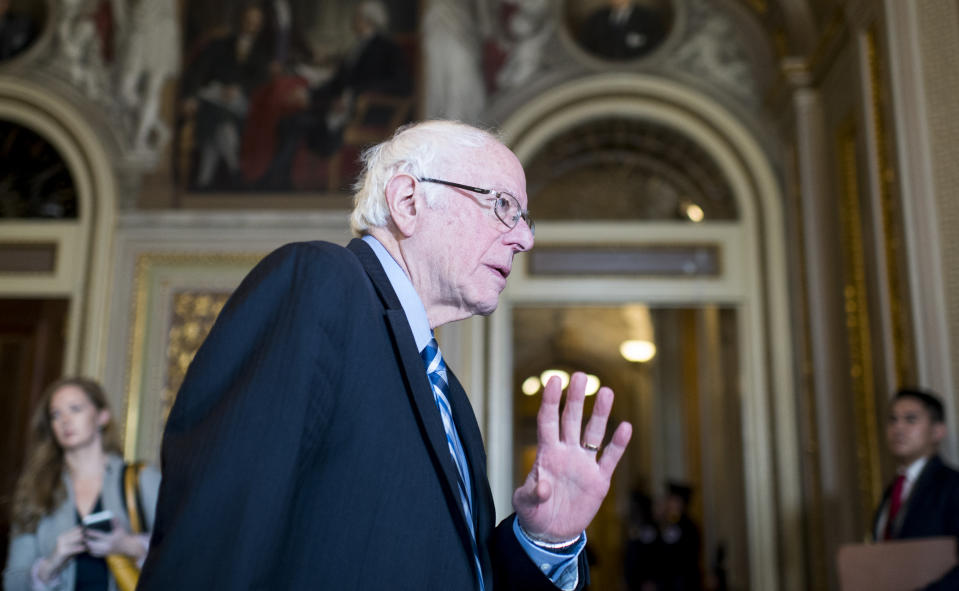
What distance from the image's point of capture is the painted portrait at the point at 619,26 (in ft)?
26.4

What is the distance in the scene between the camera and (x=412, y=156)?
5.54 feet

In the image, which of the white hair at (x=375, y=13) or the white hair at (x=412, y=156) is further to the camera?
the white hair at (x=375, y=13)

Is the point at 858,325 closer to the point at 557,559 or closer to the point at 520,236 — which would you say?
the point at 520,236

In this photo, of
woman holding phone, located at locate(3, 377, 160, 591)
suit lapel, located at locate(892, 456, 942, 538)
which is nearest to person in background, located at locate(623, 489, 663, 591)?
suit lapel, located at locate(892, 456, 942, 538)

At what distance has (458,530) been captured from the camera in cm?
138

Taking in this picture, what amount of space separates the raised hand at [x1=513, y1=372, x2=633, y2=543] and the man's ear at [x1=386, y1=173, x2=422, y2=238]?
410 mm

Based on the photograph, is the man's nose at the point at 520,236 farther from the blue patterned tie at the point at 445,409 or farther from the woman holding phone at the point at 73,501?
the woman holding phone at the point at 73,501

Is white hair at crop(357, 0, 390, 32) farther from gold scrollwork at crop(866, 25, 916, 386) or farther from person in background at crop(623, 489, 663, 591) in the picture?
person in background at crop(623, 489, 663, 591)

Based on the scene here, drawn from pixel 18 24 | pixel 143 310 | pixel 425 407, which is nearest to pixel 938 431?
Result: pixel 425 407

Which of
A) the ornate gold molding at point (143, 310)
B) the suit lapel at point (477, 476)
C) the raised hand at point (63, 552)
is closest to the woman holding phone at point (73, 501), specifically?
the raised hand at point (63, 552)

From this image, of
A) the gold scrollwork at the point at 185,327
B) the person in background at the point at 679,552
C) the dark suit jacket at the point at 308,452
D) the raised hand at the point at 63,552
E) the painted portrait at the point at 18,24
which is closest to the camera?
the dark suit jacket at the point at 308,452

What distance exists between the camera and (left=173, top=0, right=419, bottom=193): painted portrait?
786 cm

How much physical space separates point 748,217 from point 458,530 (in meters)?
6.77

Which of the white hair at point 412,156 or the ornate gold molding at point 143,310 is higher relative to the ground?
the ornate gold molding at point 143,310
